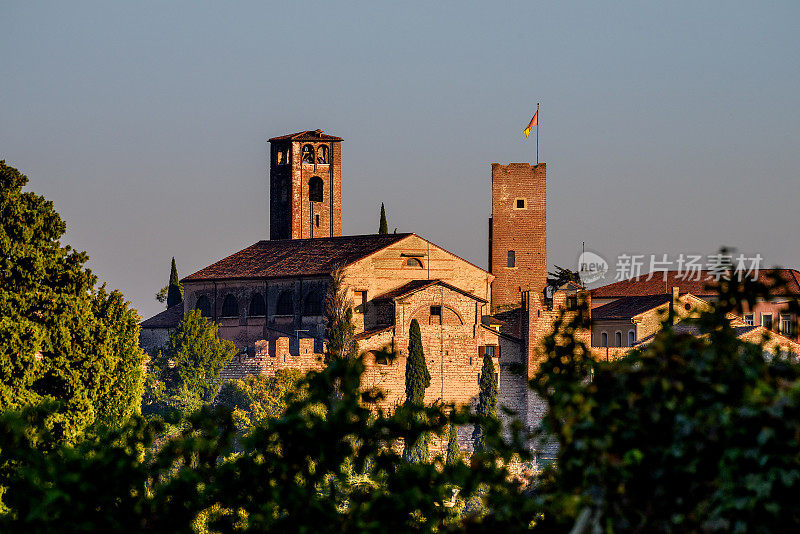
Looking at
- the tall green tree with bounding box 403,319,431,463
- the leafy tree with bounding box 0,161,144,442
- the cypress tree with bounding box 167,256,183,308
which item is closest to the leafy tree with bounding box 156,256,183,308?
the cypress tree with bounding box 167,256,183,308

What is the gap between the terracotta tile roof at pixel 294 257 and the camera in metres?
59.0

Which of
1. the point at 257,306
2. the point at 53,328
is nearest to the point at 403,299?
the point at 257,306

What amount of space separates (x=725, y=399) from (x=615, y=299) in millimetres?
69411

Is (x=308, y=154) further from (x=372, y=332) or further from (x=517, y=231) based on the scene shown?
(x=372, y=332)

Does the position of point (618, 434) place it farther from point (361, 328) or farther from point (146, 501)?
point (361, 328)

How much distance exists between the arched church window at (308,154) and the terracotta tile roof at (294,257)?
6181mm

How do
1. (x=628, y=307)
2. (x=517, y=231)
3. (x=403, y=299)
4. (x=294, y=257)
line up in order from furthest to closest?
(x=628, y=307) < (x=517, y=231) < (x=294, y=257) < (x=403, y=299)

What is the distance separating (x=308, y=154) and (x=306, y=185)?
1762mm

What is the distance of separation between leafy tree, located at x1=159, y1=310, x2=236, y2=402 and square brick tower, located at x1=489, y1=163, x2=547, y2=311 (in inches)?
548

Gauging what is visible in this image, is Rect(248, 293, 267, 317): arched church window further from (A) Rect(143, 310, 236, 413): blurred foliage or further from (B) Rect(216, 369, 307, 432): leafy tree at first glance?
(B) Rect(216, 369, 307, 432): leafy tree

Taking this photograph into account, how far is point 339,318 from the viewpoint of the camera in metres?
54.8

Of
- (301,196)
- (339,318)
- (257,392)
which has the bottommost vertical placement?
(257,392)

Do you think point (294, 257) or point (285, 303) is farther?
point (294, 257)

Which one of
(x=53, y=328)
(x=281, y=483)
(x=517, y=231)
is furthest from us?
(x=517, y=231)
